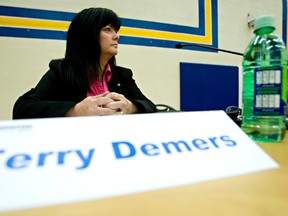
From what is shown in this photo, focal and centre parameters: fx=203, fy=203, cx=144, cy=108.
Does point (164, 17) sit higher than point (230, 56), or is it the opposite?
point (164, 17)

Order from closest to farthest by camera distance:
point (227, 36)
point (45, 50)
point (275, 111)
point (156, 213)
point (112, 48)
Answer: point (156, 213)
point (275, 111)
point (112, 48)
point (45, 50)
point (227, 36)

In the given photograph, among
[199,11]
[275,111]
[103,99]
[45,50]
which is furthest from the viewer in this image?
[199,11]

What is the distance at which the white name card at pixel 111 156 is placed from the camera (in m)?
0.20

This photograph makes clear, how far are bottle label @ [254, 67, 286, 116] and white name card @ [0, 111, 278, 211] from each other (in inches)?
4.0

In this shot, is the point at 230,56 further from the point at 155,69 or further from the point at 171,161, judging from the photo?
the point at 171,161

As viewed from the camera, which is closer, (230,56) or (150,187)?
(150,187)

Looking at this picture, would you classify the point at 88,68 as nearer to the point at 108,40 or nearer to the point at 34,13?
the point at 108,40

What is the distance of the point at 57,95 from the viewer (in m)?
0.94

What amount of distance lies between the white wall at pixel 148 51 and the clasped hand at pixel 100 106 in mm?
1032

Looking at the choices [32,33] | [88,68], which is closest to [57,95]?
[88,68]

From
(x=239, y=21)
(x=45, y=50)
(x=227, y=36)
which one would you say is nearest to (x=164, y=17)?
(x=227, y=36)

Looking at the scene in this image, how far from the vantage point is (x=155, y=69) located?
1.75 meters

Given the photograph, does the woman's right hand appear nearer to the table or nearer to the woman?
the woman

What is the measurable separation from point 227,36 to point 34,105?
6.28 feet
